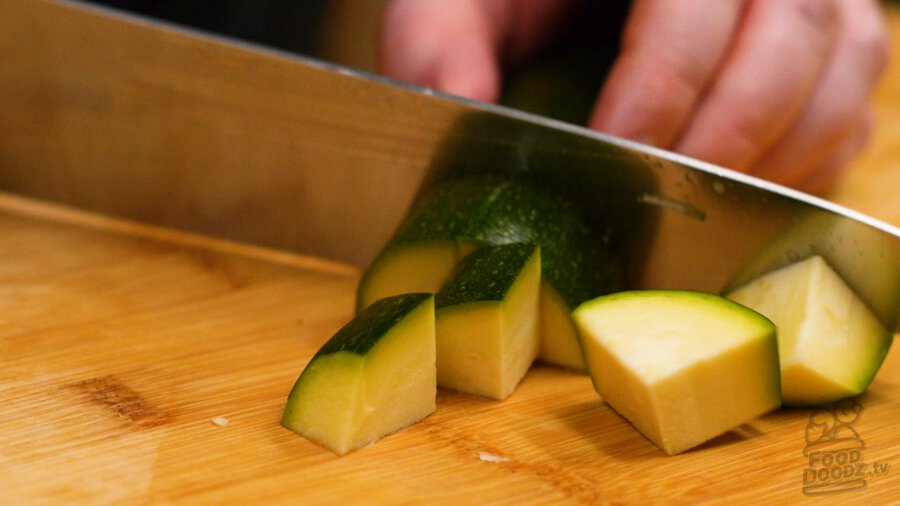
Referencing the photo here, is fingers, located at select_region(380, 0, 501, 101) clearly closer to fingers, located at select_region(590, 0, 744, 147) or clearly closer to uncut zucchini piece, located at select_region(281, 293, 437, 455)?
fingers, located at select_region(590, 0, 744, 147)

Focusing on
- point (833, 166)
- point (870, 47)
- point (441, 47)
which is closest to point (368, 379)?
point (441, 47)

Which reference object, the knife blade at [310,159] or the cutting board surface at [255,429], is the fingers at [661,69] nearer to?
the knife blade at [310,159]

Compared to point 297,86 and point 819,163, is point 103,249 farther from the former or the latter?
point 819,163

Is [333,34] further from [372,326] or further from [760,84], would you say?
[372,326]

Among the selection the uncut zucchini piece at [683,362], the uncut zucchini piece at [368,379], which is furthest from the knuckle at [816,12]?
the uncut zucchini piece at [368,379]

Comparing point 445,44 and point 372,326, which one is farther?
point 445,44

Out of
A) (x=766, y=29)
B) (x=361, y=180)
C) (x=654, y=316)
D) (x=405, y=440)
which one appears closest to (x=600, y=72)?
(x=766, y=29)

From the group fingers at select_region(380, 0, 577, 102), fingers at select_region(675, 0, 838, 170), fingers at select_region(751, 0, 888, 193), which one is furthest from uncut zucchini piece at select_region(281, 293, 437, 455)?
fingers at select_region(751, 0, 888, 193)
